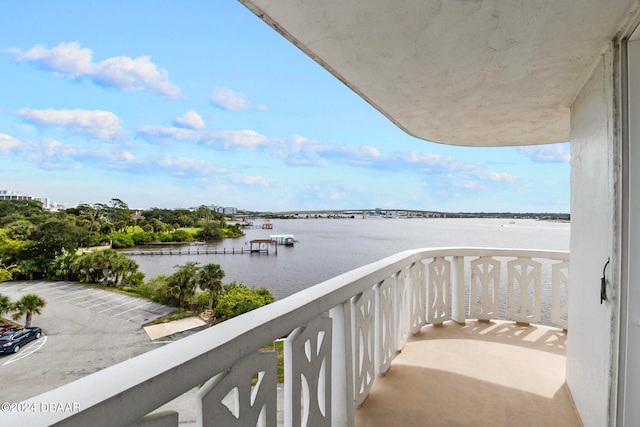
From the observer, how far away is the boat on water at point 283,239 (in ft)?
29.4

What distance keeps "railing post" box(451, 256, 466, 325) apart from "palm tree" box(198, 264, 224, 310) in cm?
531

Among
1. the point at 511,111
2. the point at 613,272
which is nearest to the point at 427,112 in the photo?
the point at 511,111

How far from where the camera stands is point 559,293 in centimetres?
315

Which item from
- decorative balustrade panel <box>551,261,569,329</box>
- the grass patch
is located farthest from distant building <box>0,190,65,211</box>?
decorative balustrade panel <box>551,261,569,329</box>

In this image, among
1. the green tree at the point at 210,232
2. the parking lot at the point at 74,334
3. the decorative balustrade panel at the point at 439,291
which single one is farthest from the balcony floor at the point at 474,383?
the green tree at the point at 210,232

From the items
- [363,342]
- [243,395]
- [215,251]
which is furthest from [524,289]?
[215,251]

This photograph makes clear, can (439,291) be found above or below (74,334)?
above

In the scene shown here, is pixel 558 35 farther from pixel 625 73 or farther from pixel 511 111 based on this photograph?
pixel 511 111

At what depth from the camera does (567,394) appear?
6.70ft

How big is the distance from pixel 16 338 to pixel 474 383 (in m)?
Answer: 3.79

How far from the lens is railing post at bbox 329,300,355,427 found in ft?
4.89

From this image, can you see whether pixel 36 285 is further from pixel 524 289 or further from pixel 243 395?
pixel 524 289

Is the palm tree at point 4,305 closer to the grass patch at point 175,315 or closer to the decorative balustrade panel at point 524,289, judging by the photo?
the grass patch at point 175,315

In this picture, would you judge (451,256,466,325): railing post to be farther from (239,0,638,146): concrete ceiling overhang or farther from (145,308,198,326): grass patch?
(145,308,198,326): grass patch
